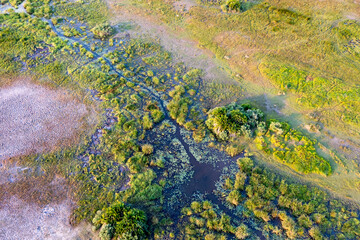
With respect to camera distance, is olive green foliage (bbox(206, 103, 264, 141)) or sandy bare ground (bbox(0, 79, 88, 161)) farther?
olive green foliage (bbox(206, 103, 264, 141))

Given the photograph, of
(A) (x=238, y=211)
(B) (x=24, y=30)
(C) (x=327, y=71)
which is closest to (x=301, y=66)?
(C) (x=327, y=71)

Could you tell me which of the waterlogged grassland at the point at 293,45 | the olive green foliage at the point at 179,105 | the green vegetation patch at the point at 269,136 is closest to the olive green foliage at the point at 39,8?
the waterlogged grassland at the point at 293,45

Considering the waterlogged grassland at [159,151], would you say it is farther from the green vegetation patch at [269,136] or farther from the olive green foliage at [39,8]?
the olive green foliage at [39,8]

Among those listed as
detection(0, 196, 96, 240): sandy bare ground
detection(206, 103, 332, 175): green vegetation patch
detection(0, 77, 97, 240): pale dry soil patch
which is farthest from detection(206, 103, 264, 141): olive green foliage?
detection(0, 196, 96, 240): sandy bare ground

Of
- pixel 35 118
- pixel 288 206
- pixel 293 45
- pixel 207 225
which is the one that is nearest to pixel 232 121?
pixel 288 206

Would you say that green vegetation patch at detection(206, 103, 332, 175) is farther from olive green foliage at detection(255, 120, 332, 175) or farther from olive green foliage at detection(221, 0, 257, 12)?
olive green foliage at detection(221, 0, 257, 12)

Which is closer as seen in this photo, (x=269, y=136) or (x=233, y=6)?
(x=269, y=136)

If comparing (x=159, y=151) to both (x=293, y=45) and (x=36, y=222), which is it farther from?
(x=293, y=45)
